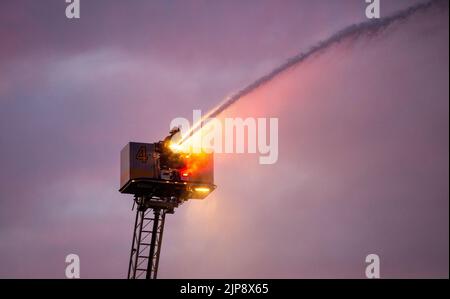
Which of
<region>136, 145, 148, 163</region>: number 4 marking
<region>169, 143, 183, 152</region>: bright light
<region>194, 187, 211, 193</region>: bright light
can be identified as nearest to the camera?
<region>169, 143, 183, 152</region>: bright light

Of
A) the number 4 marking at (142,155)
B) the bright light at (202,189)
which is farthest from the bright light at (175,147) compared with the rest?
the bright light at (202,189)

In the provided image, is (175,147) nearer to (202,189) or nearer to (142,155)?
(142,155)

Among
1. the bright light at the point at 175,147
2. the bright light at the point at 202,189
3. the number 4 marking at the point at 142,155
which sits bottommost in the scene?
the bright light at the point at 202,189

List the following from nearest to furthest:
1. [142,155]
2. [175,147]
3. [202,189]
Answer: [175,147], [142,155], [202,189]

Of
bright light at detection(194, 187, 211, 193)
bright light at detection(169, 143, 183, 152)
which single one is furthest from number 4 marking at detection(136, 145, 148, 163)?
bright light at detection(194, 187, 211, 193)

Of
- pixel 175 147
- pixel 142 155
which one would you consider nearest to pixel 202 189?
pixel 175 147

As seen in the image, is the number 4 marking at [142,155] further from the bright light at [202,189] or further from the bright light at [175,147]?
the bright light at [202,189]

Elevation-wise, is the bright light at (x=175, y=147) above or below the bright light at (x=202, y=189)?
above

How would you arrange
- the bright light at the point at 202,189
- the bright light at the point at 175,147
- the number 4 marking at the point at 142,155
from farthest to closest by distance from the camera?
the bright light at the point at 202,189, the number 4 marking at the point at 142,155, the bright light at the point at 175,147

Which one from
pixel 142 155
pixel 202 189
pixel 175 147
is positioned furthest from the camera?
pixel 202 189

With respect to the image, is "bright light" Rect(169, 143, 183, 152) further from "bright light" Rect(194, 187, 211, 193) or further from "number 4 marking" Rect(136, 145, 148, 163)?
"bright light" Rect(194, 187, 211, 193)
